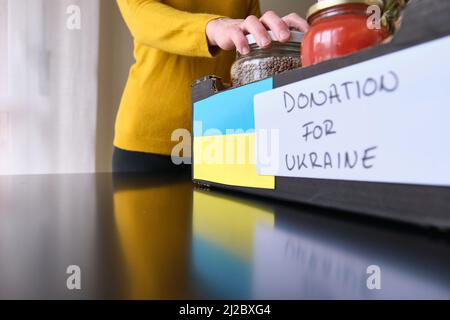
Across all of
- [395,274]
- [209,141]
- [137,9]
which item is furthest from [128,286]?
[137,9]

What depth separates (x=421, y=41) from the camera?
251mm

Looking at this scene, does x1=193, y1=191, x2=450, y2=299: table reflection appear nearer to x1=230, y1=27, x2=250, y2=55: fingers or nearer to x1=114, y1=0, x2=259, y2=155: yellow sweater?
x1=230, y1=27, x2=250, y2=55: fingers

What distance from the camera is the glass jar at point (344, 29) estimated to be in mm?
331

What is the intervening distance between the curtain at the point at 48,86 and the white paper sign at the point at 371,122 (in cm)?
150

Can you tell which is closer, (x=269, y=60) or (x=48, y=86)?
(x=269, y=60)

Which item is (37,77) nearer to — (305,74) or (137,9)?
(137,9)

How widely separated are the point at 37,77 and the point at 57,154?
1.11 ft

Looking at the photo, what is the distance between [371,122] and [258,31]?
0.25m

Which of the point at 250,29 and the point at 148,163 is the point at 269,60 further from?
the point at 148,163

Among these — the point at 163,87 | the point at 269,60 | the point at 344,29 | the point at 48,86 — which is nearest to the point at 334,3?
the point at 344,29

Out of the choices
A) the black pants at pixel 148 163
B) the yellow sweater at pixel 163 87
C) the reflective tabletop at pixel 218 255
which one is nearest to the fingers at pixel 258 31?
the reflective tabletop at pixel 218 255

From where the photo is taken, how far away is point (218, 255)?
209 mm

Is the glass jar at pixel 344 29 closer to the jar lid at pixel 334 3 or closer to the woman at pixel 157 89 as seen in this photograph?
the jar lid at pixel 334 3

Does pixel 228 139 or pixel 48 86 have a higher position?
pixel 48 86
